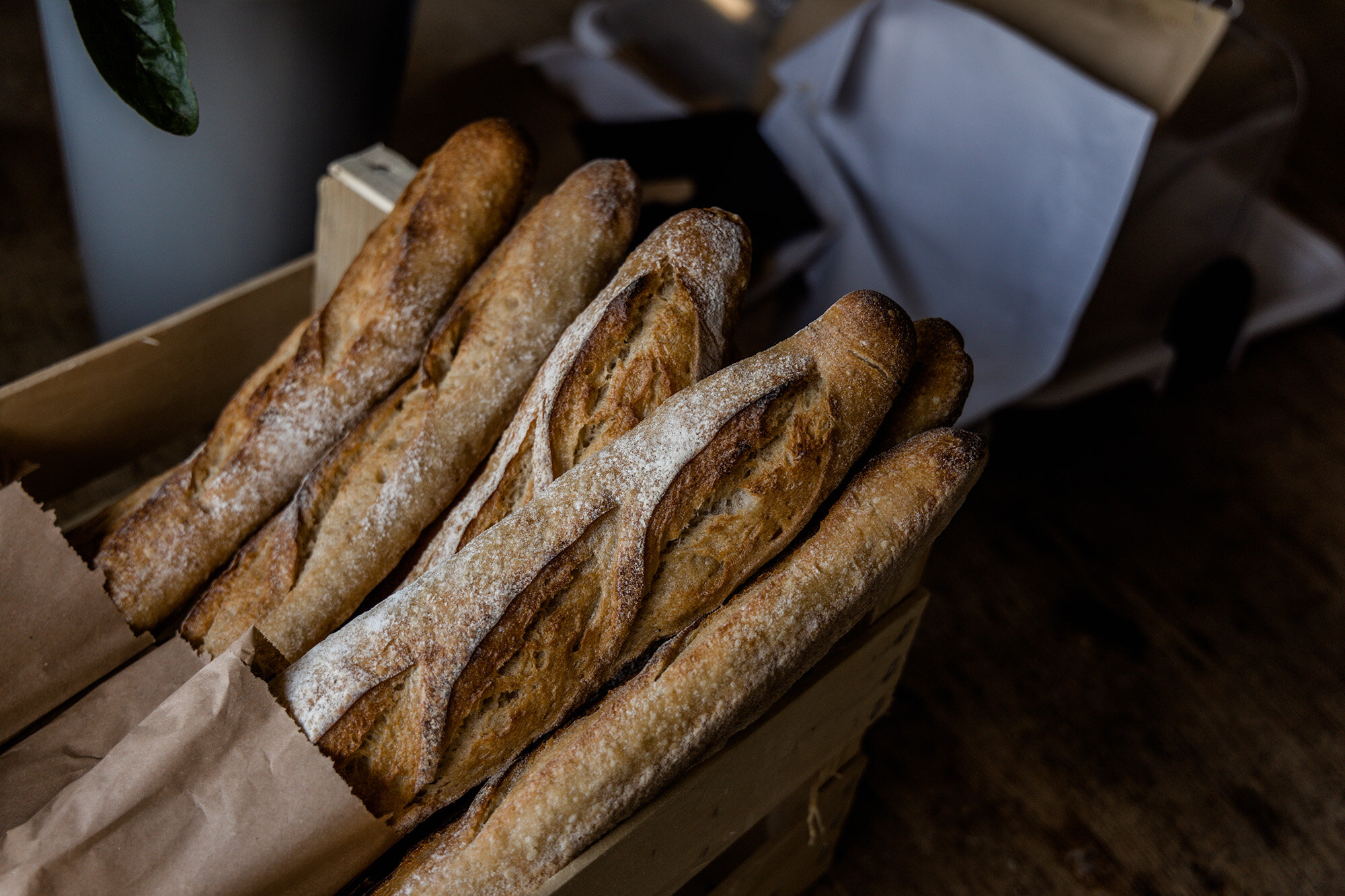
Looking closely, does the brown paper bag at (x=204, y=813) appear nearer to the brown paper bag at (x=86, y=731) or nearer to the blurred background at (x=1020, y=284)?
the brown paper bag at (x=86, y=731)

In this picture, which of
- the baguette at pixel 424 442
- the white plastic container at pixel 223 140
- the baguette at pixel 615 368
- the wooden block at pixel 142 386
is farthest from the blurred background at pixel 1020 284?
the baguette at pixel 615 368

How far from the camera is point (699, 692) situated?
716 millimetres

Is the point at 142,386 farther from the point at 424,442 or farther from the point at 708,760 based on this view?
the point at 708,760

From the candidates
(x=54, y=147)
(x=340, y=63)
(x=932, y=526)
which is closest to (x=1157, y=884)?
(x=932, y=526)

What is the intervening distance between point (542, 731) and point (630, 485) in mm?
193

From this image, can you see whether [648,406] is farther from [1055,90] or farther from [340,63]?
[1055,90]

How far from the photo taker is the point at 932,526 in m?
0.78

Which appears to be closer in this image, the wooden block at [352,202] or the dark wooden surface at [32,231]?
the wooden block at [352,202]

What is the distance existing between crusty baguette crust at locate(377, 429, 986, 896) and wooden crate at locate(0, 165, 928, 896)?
1.2 inches

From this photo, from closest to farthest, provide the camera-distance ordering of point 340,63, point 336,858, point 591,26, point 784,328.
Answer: point 336,858, point 340,63, point 784,328, point 591,26

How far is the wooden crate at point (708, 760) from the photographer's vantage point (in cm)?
77

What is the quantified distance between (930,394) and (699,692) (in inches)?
12.6

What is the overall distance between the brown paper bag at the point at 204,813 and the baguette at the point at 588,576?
30 mm

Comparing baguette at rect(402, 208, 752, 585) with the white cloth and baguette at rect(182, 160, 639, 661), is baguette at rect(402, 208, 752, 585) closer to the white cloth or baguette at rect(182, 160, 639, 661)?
baguette at rect(182, 160, 639, 661)
